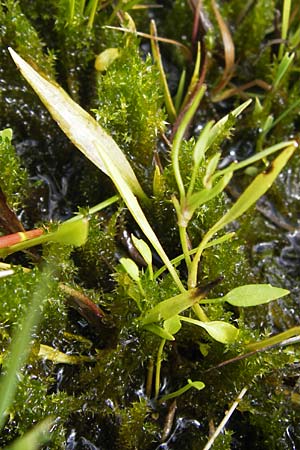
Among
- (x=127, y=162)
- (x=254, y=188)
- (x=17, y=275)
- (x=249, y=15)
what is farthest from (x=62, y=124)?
(x=249, y=15)

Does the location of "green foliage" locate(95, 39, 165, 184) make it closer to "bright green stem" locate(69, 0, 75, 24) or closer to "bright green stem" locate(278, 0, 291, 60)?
"bright green stem" locate(69, 0, 75, 24)

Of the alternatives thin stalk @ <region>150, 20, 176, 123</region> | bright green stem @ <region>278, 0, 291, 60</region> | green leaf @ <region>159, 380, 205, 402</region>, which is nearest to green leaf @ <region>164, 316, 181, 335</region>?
green leaf @ <region>159, 380, 205, 402</region>

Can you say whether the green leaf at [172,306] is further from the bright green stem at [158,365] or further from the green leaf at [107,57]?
the green leaf at [107,57]

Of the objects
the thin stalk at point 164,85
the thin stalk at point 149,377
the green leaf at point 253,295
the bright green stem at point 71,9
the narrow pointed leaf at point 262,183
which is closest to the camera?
the narrow pointed leaf at point 262,183

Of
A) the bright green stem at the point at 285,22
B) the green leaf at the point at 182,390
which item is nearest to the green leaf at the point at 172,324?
the green leaf at the point at 182,390

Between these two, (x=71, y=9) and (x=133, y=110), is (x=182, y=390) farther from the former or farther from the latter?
(x=71, y=9)

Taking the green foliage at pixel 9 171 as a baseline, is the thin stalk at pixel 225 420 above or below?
below
